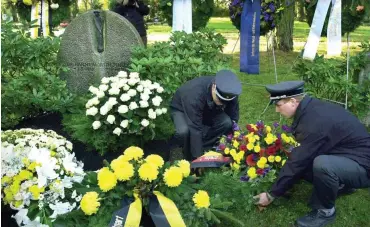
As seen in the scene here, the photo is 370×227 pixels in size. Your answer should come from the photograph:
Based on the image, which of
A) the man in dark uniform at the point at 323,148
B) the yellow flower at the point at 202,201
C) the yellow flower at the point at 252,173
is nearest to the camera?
the yellow flower at the point at 202,201

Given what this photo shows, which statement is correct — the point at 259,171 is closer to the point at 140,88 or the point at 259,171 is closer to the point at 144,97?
the point at 144,97

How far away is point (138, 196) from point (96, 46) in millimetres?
2725

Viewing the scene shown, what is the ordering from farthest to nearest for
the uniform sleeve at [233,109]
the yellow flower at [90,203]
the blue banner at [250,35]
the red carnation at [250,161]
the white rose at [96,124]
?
the blue banner at [250,35]
the uniform sleeve at [233,109]
the white rose at [96,124]
the red carnation at [250,161]
the yellow flower at [90,203]

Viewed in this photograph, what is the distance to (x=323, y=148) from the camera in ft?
10.8

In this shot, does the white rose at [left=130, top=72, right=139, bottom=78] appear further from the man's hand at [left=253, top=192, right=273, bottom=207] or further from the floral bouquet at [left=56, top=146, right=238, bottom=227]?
the man's hand at [left=253, top=192, right=273, bottom=207]

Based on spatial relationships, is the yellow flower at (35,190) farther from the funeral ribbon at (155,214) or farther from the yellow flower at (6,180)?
the funeral ribbon at (155,214)

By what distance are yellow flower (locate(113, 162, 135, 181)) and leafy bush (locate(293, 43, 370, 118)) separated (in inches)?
145

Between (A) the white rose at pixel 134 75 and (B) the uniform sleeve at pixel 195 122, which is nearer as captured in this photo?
(B) the uniform sleeve at pixel 195 122

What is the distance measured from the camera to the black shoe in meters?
3.45

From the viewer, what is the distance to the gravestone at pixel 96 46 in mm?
5137

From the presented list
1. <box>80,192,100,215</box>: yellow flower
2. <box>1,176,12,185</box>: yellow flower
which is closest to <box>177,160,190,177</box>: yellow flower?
<box>80,192,100,215</box>: yellow flower

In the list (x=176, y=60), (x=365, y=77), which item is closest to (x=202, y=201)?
(x=176, y=60)

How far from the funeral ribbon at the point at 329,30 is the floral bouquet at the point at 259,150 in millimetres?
2257

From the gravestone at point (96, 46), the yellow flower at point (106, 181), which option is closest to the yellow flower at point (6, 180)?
the yellow flower at point (106, 181)
